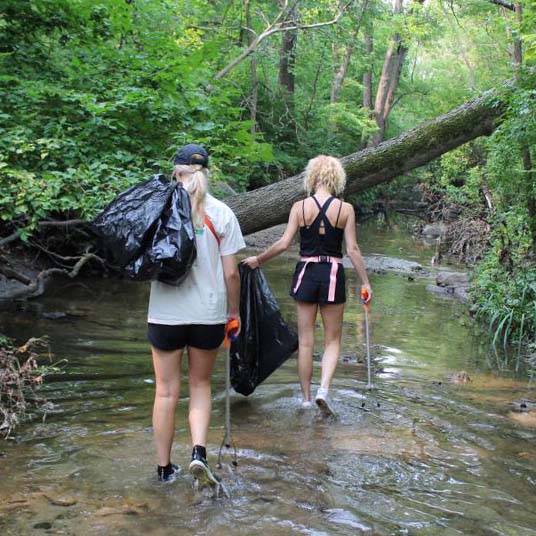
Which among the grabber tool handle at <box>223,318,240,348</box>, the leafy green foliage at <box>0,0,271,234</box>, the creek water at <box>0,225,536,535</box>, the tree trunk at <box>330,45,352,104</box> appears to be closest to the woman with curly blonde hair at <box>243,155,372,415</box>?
the creek water at <box>0,225,536,535</box>

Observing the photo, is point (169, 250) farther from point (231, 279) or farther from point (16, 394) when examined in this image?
point (16, 394)

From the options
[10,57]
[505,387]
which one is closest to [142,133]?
[10,57]

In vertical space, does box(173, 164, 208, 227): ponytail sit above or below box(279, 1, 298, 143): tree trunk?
below

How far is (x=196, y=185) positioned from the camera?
12.2ft

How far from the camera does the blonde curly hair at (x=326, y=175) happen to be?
5.24m

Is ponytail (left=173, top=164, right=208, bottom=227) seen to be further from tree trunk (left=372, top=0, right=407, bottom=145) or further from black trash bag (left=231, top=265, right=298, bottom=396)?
tree trunk (left=372, top=0, right=407, bottom=145)

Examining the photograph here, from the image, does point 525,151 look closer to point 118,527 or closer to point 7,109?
point 7,109

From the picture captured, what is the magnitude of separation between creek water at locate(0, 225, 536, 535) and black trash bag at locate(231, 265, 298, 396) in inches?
10.0

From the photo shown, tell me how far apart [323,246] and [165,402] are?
2001 mm

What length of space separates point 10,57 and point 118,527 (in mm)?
6223

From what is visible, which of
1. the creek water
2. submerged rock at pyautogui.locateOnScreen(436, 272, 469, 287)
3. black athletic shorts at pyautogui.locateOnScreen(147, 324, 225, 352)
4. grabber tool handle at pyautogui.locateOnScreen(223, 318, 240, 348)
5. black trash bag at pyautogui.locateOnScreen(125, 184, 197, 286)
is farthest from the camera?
submerged rock at pyautogui.locateOnScreen(436, 272, 469, 287)

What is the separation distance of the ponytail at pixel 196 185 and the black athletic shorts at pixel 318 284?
1.64 metres

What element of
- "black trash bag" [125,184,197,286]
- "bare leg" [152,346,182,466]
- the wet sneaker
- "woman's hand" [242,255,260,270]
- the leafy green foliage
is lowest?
the wet sneaker

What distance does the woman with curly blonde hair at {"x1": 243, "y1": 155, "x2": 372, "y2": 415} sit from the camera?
5.20m
